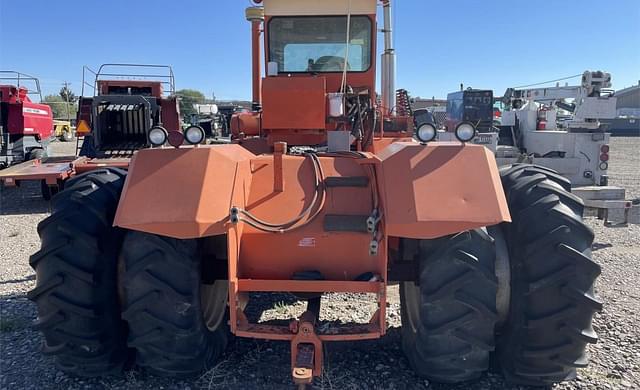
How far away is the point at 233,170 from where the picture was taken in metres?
3.20

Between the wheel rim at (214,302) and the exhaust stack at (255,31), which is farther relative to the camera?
the exhaust stack at (255,31)

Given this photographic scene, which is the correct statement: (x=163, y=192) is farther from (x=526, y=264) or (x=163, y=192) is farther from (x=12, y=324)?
(x=12, y=324)

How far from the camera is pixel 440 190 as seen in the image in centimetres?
298

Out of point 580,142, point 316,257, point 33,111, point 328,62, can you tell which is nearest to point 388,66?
point 328,62

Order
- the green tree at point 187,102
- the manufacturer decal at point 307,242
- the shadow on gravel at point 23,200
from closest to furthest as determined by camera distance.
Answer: the manufacturer decal at point 307,242
the shadow on gravel at point 23,200
the green tree at point 187,102

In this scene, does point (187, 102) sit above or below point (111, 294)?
above

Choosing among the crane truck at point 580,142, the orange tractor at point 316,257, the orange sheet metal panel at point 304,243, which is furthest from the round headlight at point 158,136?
the crane truck at point 580,142

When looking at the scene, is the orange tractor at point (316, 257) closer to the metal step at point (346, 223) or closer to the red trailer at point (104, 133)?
the metal step at point (346, 223)

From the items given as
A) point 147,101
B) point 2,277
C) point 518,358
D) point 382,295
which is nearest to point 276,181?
point 382,295

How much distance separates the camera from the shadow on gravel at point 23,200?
36.5ft

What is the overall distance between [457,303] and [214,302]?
169 centimetres

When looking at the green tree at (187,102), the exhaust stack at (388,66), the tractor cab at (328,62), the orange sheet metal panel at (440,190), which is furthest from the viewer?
the green tree at (187,102)

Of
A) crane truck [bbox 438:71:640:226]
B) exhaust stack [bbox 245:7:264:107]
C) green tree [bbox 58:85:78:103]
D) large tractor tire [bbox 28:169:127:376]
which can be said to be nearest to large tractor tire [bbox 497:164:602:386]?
large tractor tire [bbox 28:169:127:376]

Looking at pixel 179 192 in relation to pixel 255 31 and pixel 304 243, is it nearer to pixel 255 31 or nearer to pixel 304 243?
pixel 304 243
